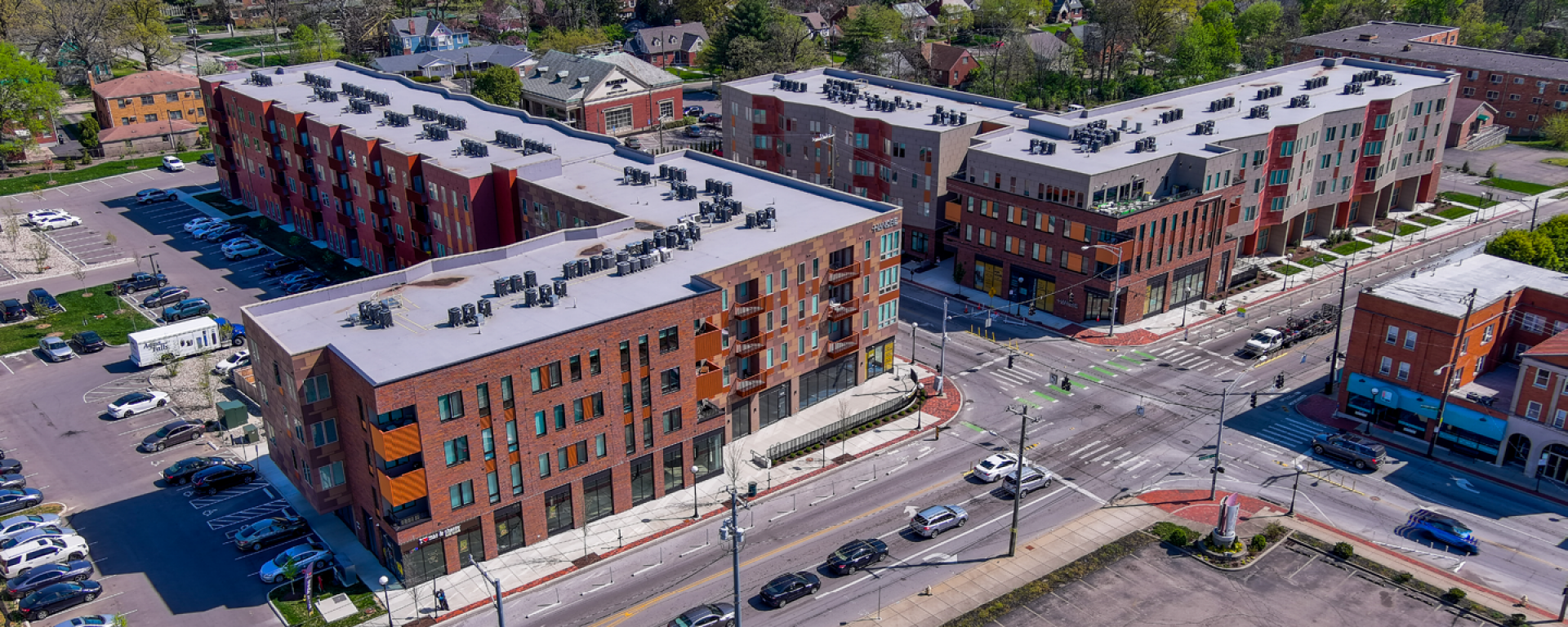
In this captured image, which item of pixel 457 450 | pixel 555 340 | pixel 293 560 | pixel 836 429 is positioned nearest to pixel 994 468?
pixel 836 429

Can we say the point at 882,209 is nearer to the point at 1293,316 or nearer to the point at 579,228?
the point at 579,228

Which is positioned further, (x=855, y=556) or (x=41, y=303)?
(x=41, y=303)

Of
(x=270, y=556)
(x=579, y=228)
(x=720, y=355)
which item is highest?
(x=579, y=228)

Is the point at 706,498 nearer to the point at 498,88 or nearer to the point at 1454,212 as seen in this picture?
the point at 1454,212

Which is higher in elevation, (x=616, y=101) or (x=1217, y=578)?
(x=616, y=101)

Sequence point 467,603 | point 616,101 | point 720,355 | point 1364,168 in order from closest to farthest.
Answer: point 467,603
point 720,355
point 1364,168
point 616,101

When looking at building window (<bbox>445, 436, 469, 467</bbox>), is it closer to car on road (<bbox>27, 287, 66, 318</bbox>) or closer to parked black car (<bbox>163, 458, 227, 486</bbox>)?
parked black car (<bbox>163, 458, 227, 486</bbox>)

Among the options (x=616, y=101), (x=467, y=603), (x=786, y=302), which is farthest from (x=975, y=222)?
(x=616, y=101)

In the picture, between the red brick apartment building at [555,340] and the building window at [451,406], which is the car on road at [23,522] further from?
the building window at [451,406]
